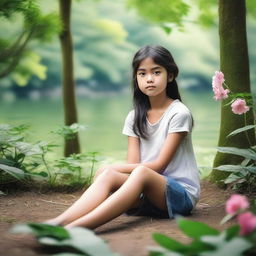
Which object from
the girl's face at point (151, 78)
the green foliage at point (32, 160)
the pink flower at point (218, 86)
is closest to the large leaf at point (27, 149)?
the green foliage at point (32, 160)

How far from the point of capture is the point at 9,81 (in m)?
17.4

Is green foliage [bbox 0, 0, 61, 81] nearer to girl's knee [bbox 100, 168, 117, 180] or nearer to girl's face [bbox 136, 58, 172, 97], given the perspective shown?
girl's face [bbox 136, 58, 172, 97]

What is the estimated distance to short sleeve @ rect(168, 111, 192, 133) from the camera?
2.36 metres

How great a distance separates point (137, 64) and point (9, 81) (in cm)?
1561

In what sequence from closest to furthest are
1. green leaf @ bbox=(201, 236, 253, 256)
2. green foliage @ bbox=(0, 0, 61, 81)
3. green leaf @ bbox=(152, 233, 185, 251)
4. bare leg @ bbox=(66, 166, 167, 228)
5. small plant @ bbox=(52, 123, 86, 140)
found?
green leaf @ bbox=(201, 236, 253, 256) < green leaf @ bbox=(152, 233, 185, 251) < bare leg @ bbox=(66, 166, 167, 228) < small plant @ bbox=(52, 123, 86, 140) < green foliage @ bbox=(0, 0, 61, 81)

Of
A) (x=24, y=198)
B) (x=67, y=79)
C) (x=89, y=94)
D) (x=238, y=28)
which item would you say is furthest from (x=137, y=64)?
(x=89, y=94)

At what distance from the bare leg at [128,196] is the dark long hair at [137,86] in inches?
14.5

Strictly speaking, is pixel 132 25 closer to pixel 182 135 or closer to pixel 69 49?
pixel 69 49

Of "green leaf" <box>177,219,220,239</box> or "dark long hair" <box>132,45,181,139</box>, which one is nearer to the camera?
"green leaf" <box>177,219,220,239</box>

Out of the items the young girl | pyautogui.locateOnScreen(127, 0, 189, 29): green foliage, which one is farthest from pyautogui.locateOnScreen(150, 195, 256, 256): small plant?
pyautogui.locateOnScreen(127, 0, 189, 29): green foliage

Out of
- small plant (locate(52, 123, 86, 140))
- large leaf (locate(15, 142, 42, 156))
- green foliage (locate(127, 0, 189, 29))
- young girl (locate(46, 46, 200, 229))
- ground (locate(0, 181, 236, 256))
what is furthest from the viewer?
green foliage (locate(127, 0, 189, 29))

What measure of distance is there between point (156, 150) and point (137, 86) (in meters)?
0.40

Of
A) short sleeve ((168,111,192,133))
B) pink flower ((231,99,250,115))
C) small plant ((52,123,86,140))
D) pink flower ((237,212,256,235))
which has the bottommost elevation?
pink flower ((237,212,256,235))

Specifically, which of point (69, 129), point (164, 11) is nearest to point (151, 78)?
point (69, 129)
